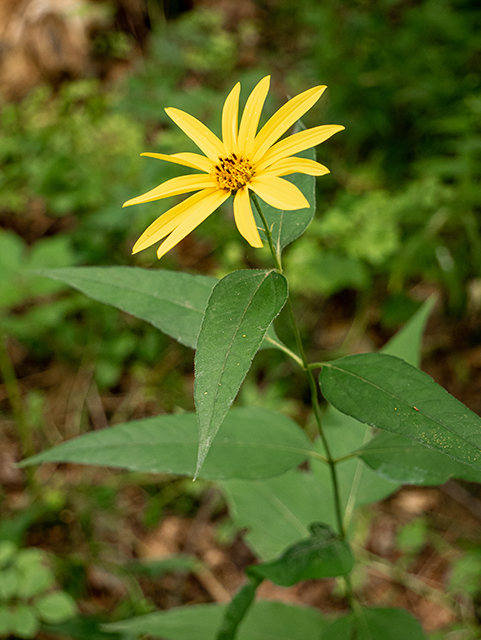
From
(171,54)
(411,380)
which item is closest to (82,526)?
(411,380)

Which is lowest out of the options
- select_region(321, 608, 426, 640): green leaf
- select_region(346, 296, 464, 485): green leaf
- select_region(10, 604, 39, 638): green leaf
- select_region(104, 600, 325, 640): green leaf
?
select_region(10, 604, 39, 638): green leaf

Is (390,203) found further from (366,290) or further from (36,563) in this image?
(36,563)

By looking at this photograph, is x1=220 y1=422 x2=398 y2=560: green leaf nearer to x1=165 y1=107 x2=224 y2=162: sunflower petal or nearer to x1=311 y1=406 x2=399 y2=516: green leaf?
x1=311 y1=406 x2=399 y2=516: green leaf

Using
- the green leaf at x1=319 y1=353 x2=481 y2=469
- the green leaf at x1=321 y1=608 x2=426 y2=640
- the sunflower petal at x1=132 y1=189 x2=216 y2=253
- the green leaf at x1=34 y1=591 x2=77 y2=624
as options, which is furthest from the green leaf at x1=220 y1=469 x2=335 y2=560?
the sunflower petal at x1=132 y1=189 x2=216 y2=253

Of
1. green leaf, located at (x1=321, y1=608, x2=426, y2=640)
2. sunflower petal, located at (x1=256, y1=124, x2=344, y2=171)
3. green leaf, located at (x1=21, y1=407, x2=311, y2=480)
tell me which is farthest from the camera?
green leaf, located at (x1=321, y1=608, x2=426, y2=640)

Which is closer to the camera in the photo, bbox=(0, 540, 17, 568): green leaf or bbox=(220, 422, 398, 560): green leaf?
bbox=(220, 422, 398, 560): green leaf

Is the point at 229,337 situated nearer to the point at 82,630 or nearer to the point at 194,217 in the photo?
the point at 194,217

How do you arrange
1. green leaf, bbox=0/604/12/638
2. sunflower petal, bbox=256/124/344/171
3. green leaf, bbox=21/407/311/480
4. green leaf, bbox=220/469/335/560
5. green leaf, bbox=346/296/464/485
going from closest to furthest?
sunflower petal, bbox=256/124/344/171 < green leaf, bbox=346/296/464/485 < green leaf, bbox=21/407/311/480 < green leaf, bbox=220/469/335/560 < green leaf, bbox=0/604/12/638

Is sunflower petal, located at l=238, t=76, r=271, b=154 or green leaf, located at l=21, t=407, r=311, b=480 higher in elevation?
sunflower petal, located at l=238, t=76, r=271, b=154

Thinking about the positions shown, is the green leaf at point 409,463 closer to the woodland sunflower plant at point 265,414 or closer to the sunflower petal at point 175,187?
the woodland sunflower plant at point 265,414
